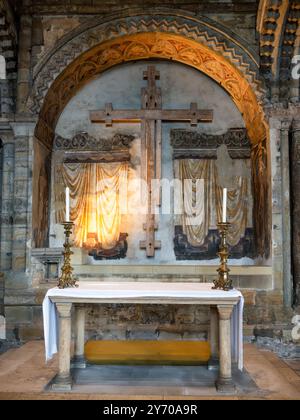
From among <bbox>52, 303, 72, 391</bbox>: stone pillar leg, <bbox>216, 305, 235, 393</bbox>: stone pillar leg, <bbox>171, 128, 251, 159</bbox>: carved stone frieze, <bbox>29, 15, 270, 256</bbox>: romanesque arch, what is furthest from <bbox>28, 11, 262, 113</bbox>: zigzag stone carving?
<bbox>216, 305, 235, 393</bbox>: stone pillar leg

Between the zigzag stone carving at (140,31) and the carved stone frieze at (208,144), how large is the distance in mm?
1369

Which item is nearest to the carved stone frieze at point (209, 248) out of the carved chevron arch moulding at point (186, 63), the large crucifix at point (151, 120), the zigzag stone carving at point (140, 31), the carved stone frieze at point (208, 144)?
the carved chevron arch moulding at point (186, 63)

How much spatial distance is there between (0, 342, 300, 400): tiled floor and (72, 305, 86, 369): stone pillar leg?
217 mm

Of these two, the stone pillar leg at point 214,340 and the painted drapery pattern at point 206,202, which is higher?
the painted drapery pattern at point 206,202

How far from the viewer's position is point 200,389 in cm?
436

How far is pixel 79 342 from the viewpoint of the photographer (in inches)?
Result: 200

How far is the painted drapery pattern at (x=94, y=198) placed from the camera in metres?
8.50

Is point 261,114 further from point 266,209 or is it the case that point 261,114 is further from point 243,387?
point 243,387

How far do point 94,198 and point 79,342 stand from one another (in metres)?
3.87

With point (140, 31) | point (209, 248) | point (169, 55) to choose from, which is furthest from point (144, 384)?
point (169, 55)

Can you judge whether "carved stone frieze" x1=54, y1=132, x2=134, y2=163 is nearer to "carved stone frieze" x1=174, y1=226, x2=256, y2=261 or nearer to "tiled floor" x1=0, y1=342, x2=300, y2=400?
"carved stone frieze" x1=174, y1=226, x2=256, y2=261

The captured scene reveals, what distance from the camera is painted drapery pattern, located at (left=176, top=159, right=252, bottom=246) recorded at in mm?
8469

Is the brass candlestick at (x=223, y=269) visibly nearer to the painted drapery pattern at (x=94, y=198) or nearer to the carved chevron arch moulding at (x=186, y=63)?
the carved chevron arch moulding at (x=186, y=63)

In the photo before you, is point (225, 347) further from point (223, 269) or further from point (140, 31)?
point (140, 31)
